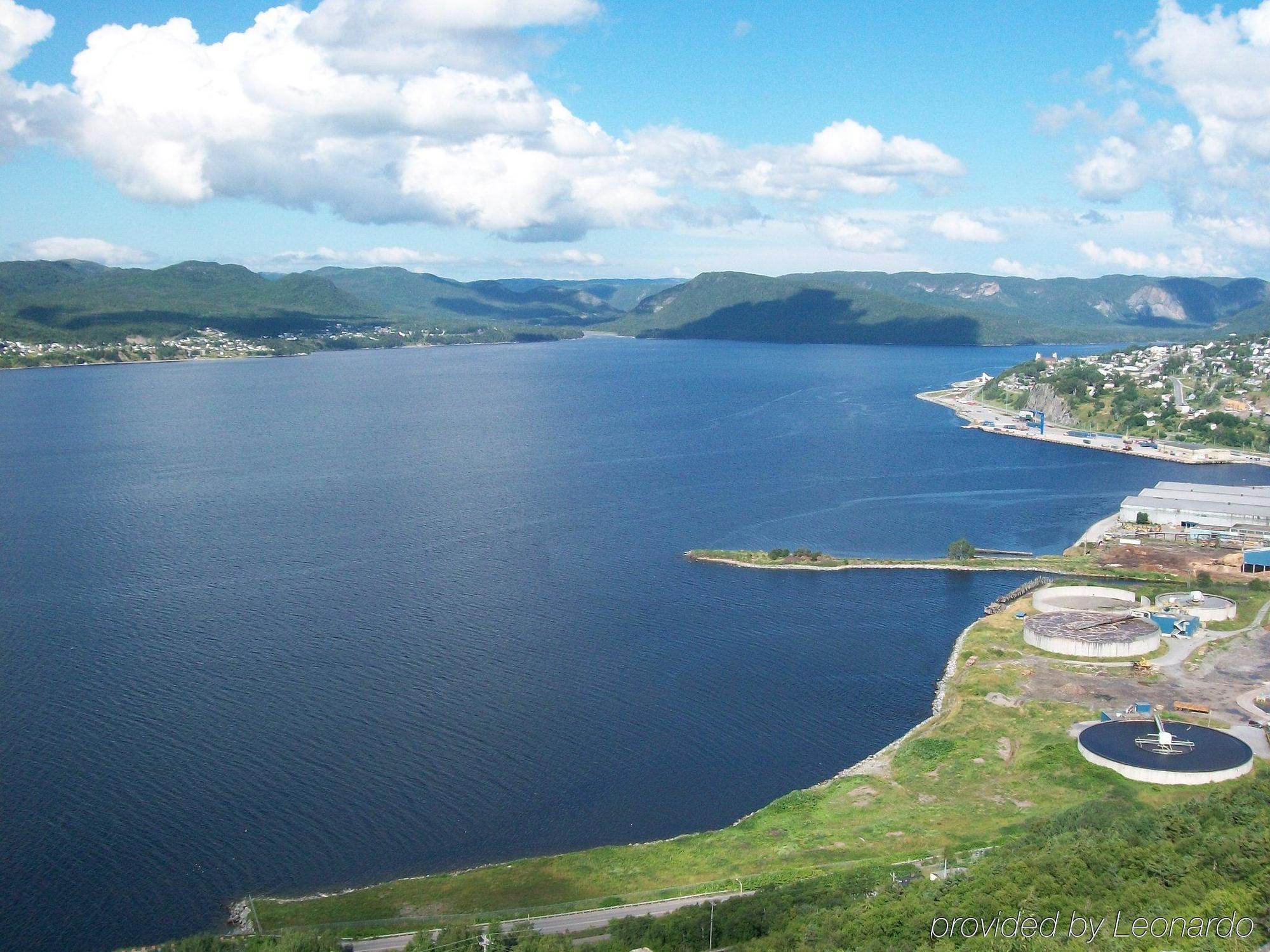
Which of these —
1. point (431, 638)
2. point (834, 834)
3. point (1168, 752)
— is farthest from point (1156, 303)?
point (834, 834)

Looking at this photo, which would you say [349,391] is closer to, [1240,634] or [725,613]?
[725,613]

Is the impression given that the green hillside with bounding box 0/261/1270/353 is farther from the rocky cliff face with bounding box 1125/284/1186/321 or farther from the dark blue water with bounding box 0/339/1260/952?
the dark blue water with bounding box 0/339/1260/952

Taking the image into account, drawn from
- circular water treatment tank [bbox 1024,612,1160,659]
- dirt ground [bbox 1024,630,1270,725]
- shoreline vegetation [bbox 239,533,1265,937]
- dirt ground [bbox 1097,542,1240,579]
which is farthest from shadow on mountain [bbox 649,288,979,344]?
shoreline vegetation [bbox 239,533,1265,937]

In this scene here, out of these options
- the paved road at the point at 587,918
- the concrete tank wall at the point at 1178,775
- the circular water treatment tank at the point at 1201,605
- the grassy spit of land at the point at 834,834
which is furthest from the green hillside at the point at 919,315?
the paved road at the point at 587,918

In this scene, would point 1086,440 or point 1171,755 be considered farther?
point 1086,440

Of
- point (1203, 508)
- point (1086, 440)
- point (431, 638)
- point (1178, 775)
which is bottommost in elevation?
point (1178, 775)

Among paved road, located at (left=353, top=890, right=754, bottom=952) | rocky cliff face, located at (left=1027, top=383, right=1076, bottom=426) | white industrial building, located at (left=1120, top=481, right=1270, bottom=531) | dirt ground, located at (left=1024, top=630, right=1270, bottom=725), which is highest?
rocky cliff face, located at (left=1027, top=383, right=1076, bottom=426)

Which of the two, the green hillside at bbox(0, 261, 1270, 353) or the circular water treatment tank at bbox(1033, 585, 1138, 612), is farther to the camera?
the green hillside at bbox(0, 261, 1270, 353)

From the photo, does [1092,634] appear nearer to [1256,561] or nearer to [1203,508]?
[1256,561]
